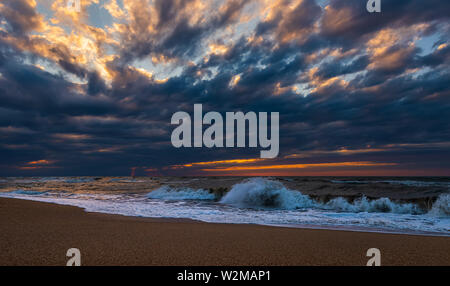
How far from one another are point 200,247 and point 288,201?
10040mm

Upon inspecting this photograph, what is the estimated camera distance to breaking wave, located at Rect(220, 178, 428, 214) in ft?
36.1

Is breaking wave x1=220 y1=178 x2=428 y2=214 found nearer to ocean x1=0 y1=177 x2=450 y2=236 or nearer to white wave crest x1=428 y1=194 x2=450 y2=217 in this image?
ocean x1=0 y1=177 x2=450 y2=236

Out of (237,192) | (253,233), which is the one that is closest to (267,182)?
(237,192)

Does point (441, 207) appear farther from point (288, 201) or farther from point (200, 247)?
point (200, 247)

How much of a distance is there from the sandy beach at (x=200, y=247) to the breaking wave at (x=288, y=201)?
7204mm

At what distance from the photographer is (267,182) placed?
607 inches

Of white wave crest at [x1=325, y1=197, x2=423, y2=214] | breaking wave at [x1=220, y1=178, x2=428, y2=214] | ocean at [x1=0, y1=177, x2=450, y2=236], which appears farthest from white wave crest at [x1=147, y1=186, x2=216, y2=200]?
white wave crest at [x1=325, y1=197, x2=423, y2=214]

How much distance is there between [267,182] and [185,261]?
497 inches

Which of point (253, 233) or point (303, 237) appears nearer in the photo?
point (303, 237)

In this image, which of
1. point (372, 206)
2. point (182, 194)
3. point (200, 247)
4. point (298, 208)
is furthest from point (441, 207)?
point (182, 194)

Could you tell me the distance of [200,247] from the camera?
12.7 feet

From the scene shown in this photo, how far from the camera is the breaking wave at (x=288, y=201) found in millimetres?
11008

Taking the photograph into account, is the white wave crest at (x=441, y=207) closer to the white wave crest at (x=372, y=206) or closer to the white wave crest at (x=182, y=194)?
the white wave crest at (x=372, y=206)
